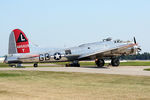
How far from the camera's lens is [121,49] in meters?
52.1

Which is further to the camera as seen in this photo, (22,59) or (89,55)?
(89,55)

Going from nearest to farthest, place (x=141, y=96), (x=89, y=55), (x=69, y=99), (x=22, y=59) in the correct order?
(x=69, y=99) < (x=141, y=96) < (x=22, y=59) < (x=89, y=55)

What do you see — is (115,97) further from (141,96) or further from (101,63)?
(101,63)

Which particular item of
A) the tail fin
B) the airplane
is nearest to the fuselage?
the airplane

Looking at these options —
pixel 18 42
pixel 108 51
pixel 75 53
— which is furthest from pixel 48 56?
pixel 108 51

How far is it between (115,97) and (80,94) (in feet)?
7.66

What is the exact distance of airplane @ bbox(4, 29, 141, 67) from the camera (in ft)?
157

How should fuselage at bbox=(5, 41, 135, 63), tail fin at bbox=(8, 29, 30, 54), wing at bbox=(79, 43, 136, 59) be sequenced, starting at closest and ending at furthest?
1. fuselage at bbox=(5, 41, 135, 63)
2. tail fin at bbox=(8, 29, 30, 54)
3. wing at bbox=(79, 43, 136, 59)

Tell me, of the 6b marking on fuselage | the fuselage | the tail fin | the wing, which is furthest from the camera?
the wing

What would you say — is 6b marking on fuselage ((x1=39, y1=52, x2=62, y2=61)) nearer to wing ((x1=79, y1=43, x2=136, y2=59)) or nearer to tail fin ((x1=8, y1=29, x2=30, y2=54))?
tail fin ((x1=8, y1=29, x2=30, y2=54))

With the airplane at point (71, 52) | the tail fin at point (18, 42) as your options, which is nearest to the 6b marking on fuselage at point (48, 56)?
the airplane at point (71, 52)

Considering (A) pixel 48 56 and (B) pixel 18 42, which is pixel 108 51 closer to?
(A) pixel 48 56

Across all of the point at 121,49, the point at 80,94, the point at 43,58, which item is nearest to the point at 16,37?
the point at 43,58

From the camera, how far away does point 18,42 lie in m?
49.5
